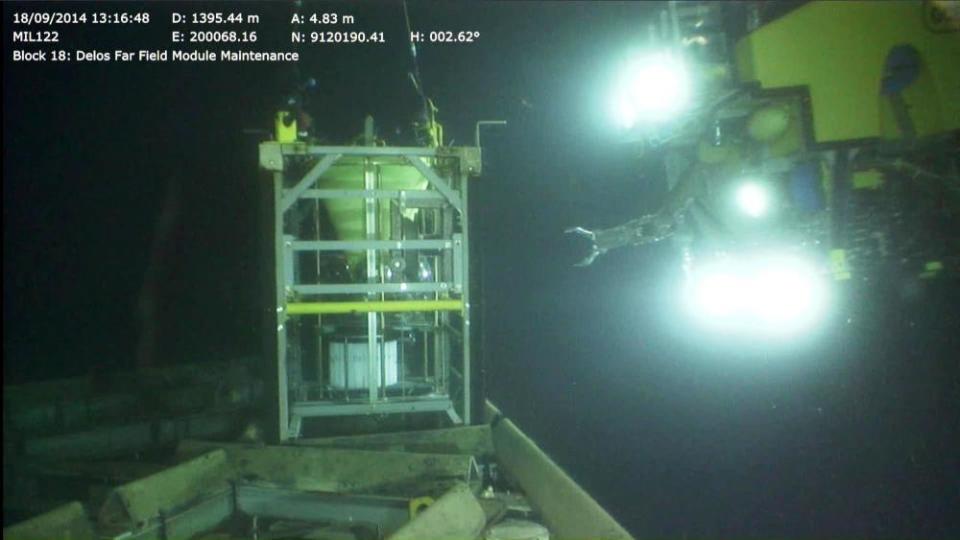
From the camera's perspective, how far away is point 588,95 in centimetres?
1233

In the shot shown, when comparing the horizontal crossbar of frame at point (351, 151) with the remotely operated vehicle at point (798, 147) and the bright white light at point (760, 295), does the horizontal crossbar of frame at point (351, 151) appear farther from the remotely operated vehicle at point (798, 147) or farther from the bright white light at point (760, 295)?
the bright white light at point (760, 295)

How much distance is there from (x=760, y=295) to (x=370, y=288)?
492 centimetres

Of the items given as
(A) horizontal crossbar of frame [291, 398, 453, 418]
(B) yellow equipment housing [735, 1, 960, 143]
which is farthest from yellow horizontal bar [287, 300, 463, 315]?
(B) yellow equipment housing [735, 1, 960, 143]

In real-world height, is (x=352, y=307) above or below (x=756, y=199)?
below

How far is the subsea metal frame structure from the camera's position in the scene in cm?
Result: 556

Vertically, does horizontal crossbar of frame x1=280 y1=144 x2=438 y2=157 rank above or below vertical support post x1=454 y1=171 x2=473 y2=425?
above

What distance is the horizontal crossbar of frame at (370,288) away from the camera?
18.4 ft

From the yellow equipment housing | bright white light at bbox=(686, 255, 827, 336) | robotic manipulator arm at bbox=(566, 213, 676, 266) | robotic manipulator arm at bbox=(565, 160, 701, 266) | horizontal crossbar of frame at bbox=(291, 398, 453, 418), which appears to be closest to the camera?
horizontal crossbar of frame at bbox=(291, 398, 453, 418)

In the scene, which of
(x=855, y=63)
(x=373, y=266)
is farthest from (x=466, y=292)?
(x=855, y=63)

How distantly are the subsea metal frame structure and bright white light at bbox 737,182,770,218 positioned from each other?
389 centimetres

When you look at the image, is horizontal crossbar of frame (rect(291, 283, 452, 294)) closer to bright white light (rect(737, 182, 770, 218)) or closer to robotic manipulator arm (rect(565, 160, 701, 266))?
robotic manipulator arm (rect(565, 160, 701, 266))

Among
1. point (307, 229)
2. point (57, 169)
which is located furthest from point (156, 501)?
point (57, 169)

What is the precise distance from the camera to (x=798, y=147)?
789cm

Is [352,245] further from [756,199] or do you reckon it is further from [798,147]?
[798,147]
